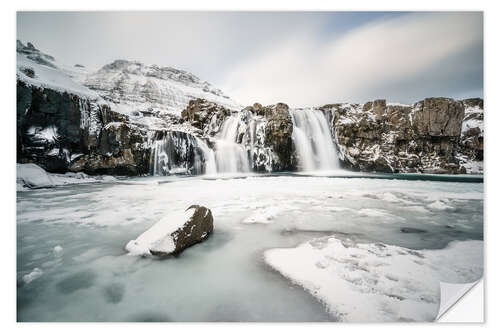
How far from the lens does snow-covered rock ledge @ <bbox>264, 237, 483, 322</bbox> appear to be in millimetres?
1415

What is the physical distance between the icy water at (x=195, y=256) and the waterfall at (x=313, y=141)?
31.6 feet

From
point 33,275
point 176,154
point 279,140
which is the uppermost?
point 279,140

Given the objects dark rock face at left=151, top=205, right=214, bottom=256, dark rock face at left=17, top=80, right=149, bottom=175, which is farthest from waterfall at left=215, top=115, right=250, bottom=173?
dark rock face at left=151, top=205, right=214, bottom=256

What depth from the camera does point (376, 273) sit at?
5.46ft

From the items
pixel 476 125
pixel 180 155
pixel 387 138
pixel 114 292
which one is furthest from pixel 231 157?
pixel 114 292

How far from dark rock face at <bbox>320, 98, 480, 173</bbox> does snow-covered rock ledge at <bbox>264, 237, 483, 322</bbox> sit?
11056mm

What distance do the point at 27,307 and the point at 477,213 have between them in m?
4.97

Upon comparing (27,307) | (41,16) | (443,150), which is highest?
(41,16)

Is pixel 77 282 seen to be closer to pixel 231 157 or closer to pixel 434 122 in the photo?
pixel 231 157

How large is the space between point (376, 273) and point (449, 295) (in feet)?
1.87

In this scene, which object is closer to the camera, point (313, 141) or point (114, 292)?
point (114, 292)

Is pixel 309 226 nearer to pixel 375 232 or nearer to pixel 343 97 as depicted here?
pixel 375 232
